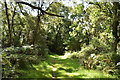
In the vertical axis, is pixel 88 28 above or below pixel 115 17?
below

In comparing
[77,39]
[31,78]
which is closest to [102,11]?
[31,78]

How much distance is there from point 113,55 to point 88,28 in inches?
598

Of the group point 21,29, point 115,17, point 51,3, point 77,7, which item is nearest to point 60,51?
point 21,29

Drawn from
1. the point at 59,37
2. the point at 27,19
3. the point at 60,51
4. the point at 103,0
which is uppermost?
the point at 103,0

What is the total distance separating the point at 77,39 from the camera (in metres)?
31.2

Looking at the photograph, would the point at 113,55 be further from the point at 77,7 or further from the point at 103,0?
the point at 77,7

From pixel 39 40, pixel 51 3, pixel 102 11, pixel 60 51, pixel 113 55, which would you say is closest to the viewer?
pixel 113 55

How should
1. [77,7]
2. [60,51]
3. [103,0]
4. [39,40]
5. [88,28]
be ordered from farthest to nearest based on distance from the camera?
[60,51] → [39,40] → [88,28] → [77,7] → [103,0]

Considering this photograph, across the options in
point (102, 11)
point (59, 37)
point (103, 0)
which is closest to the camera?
A: point (103, 0)

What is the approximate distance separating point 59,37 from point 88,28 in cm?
1977

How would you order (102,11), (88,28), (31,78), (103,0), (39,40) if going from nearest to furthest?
(31,78) < (103,0) < (102,11) < (88,28) < (39,40)

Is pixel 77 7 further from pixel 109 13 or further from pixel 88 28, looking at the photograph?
pixel 88 28

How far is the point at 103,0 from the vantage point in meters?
14.9

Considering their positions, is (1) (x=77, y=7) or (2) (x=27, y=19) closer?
(1) (x=77, y=7)
